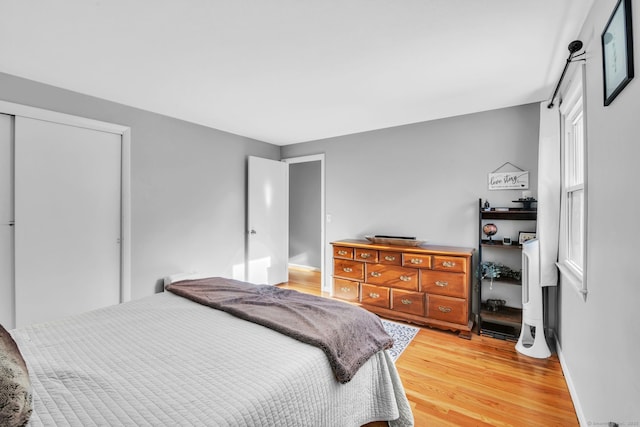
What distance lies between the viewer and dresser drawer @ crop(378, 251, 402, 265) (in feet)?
10.9

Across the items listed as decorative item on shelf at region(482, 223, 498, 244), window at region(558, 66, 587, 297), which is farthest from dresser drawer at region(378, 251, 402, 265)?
window at region(558, 66, 587, 297)

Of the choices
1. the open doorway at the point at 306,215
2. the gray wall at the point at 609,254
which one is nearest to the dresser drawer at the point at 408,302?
the gray wall at the point at 609,254

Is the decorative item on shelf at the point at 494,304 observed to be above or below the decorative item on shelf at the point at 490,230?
below

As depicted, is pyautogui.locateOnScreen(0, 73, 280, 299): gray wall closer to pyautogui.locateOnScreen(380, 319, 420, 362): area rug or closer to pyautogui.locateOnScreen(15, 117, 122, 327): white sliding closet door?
pyautogui.locateOnScreen(15, 117, 122, 327): white sliding closet door

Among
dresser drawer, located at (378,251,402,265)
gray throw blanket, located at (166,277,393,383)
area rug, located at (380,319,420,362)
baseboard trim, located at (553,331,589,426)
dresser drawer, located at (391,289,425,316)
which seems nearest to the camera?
gray throw blanket, located at (166,277,393,383)

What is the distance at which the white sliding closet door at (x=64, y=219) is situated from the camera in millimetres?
2500

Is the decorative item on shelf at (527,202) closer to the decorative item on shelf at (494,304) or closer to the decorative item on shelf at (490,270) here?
the decorative item on shelf at (490,270)

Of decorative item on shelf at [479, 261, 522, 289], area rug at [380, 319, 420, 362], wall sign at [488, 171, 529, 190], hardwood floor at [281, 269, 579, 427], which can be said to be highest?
wall sign at [488, 171, 529, 190]

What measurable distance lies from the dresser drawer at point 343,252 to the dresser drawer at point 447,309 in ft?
3.46

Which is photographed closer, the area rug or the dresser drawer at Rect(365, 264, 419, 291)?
the area rug

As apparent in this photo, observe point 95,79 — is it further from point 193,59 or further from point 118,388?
point 118,388

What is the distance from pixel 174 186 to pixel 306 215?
3.20m

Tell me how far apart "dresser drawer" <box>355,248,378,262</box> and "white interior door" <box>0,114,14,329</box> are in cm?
334

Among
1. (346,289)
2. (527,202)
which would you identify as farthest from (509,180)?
(346,289)
